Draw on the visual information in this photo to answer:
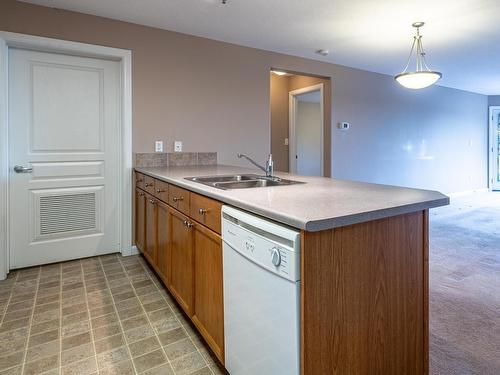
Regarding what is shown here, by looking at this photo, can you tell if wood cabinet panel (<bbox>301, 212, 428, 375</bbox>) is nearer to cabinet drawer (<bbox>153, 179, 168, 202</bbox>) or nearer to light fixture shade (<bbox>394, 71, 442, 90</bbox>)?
cabinet drawer (<bbox>153, 179, 168, 202</bbox>)

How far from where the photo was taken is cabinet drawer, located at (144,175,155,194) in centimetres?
255

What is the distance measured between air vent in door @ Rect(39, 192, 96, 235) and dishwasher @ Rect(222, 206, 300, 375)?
2.25m

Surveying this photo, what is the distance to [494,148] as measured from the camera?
25.7 ft

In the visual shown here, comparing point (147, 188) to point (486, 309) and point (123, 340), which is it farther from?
Result: point (486, 309)

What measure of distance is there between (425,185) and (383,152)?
5.10 feet

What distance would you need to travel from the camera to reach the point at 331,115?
4.63 metres

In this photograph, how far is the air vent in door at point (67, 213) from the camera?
115 inches

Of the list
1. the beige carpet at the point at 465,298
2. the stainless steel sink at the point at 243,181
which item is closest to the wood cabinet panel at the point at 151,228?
the stainless steel sink at the point at 243,181

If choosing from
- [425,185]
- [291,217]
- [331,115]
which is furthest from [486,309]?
[425,185]

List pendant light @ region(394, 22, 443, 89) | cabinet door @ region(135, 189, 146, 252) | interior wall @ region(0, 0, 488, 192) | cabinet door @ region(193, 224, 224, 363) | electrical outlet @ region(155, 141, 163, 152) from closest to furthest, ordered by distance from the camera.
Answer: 1. cabinet door @ region(193, 224, 224, 363)
2. cabinet door @ region(135, 189, 146, 252)
3. interior wall @ region(0, 0, 488, 192)
4. pendant light @ region(394, 22, 443, 89)
5. electrical outlet @ region(155, 141, 163, 152)

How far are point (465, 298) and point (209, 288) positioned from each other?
190cm

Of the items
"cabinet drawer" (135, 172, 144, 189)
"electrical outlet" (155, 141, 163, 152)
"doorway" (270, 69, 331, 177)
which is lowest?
"cabinet drawer" (135, 172, 144, 189)

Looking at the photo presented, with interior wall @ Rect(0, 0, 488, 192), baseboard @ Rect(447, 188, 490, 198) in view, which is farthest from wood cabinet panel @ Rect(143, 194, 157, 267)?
baseboard @ Rect(447, 188, 490, 198)

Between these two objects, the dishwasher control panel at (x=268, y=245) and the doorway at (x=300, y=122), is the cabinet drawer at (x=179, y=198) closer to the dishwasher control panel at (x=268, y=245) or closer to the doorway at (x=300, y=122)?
the dishwasher control panel at (x=268, y=245)
